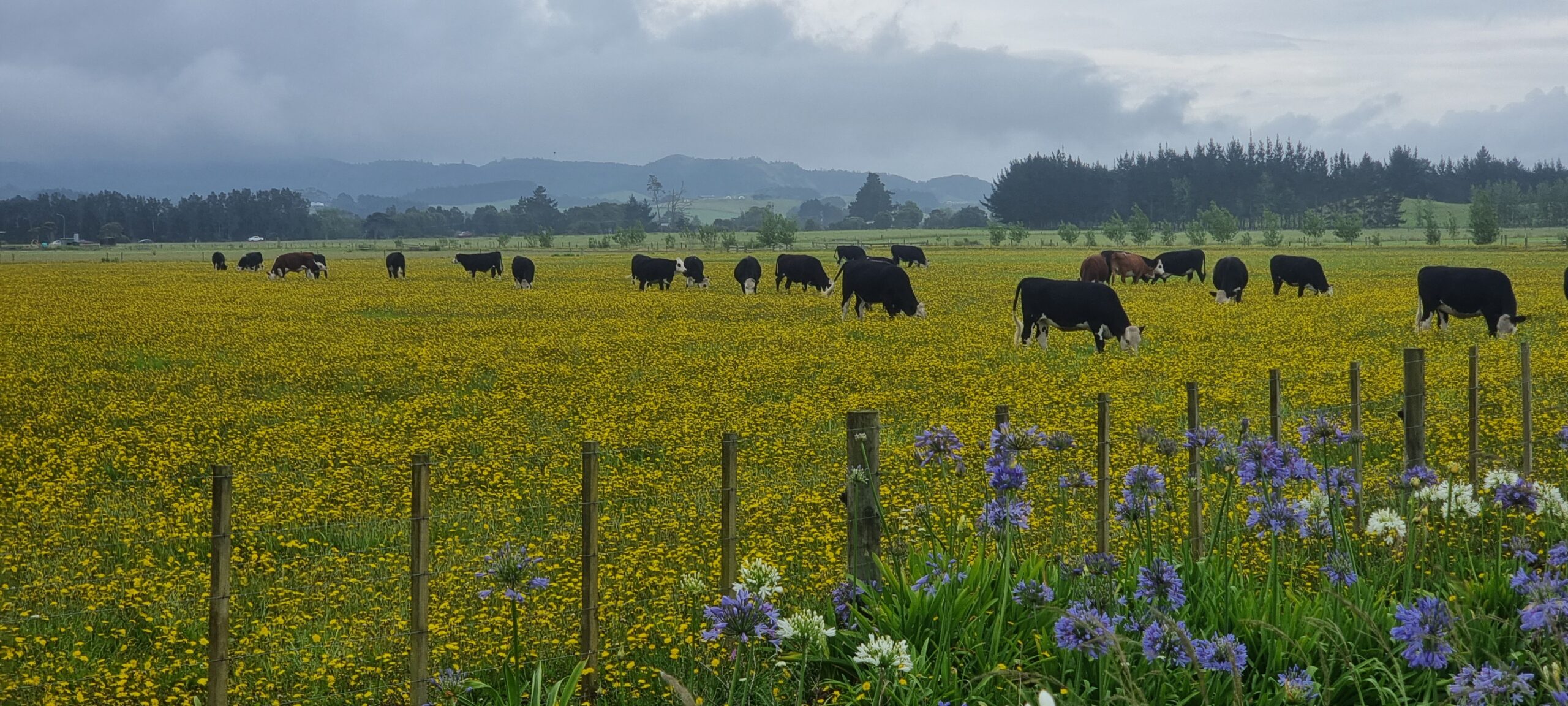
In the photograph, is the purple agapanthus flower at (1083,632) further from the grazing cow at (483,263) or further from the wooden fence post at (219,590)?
the grazing cow at (483,263)

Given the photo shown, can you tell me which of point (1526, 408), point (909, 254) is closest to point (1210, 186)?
point (909, 254)

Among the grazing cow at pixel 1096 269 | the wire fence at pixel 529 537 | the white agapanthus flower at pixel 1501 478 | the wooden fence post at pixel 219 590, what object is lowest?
the wire fence at pixel 529 537

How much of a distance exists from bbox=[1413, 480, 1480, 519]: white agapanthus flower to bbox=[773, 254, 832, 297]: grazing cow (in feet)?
116

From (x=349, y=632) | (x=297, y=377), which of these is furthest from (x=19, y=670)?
(x=297, y=377)

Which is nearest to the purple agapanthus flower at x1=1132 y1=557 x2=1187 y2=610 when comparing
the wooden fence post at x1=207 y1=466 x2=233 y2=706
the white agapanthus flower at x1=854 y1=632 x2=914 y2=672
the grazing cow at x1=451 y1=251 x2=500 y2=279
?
the white agapanthus flower at x1=854 y1=632 x2=914 y2=672

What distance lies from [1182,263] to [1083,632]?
4743cm

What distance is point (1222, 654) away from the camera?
3783 mm

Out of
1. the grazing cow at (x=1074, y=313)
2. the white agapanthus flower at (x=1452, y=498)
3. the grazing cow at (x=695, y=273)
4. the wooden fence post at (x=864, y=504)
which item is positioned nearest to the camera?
the white agapanthus flower at (x=1452, y=498)

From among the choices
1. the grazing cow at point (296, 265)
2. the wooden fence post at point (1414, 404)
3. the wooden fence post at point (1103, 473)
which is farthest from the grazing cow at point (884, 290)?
the grazing cow at point (296, 265)

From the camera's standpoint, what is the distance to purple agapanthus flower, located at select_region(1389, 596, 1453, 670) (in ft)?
11.4

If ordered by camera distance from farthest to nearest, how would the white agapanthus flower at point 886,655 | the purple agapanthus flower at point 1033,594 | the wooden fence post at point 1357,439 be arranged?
1. the wooden fence post at point 1357,439
2. the purple agapanthus flower at point 1033,594
3. the white agapanthus flower at point 886,655

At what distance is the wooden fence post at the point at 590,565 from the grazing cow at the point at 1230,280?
3169cm

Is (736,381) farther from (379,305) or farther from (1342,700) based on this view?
(379,305)

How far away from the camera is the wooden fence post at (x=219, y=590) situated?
16.7ft
